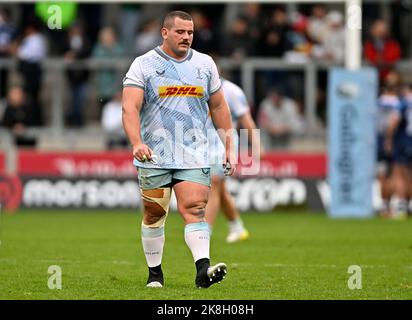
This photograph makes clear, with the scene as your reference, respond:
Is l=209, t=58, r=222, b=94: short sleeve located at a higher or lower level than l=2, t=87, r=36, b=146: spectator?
higher

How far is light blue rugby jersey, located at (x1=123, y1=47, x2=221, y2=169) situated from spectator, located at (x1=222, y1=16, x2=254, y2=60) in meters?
14.1

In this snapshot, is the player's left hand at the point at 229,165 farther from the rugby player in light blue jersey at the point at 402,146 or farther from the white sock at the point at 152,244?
the rugby player in light blue jersey at the point at 402,146

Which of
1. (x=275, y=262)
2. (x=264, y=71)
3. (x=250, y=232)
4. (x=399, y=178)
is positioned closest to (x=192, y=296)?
(x=275, y=262)

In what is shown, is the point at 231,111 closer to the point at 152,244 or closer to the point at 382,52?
the point at 152,244

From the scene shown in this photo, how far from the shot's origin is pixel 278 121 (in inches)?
963

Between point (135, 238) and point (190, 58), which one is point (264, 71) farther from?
point (190, 58)

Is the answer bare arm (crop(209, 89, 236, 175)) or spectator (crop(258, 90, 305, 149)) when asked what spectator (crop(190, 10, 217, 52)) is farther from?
bare arm (crop(209, 89, 236, 175))

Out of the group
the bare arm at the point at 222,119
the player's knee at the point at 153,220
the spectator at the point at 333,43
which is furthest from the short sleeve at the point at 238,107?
the spectator at the point at 333,43

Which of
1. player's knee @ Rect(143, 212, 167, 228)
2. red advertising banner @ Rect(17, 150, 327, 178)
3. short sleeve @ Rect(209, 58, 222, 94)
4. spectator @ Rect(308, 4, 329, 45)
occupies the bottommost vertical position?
red advertising banner @ Rect(17, 150, 327, 178)

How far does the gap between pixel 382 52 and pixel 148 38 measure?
503 centimetres

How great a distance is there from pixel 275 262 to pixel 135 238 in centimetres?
404

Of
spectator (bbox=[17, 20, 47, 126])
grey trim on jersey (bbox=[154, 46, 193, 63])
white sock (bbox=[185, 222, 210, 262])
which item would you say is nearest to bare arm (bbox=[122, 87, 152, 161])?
grey trim on jersey (bbox=[154, 46, 193, 63])

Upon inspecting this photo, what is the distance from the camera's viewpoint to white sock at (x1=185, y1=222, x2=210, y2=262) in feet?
33.6

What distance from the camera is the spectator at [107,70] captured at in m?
24.7
